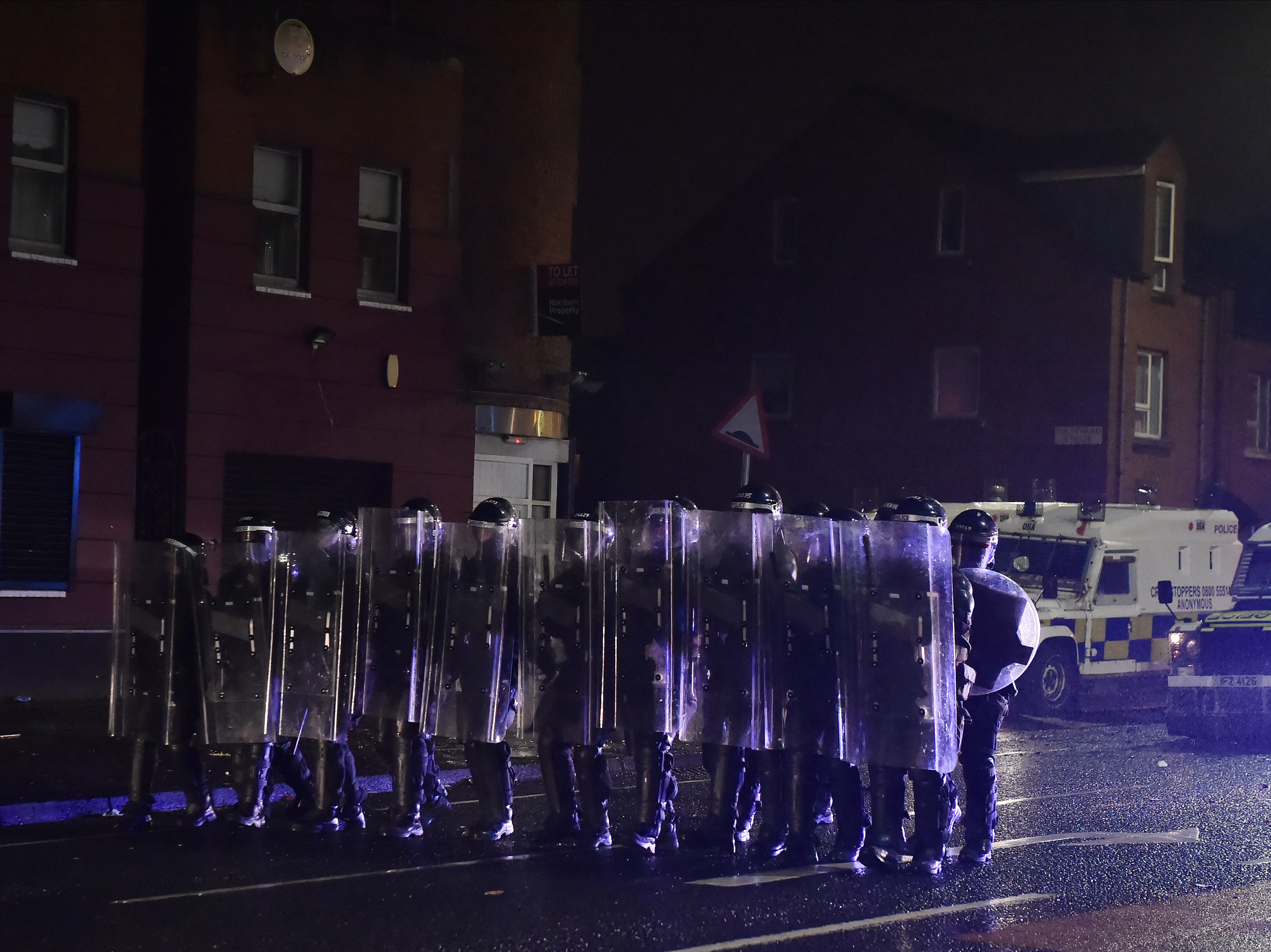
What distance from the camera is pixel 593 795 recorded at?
28.8 ft

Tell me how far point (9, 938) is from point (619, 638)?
3.56 meters

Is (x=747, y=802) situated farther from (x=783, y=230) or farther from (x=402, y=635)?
(x=783, y=230)

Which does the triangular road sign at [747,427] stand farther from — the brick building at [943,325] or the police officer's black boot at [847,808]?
the brick building at [943,325]

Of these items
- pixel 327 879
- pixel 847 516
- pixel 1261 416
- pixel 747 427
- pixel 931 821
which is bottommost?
pixel 327 879

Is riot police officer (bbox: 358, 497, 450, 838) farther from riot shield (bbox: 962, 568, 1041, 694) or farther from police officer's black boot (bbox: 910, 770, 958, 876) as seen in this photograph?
riot shield (bbox: 962, 568, 1041, 694)

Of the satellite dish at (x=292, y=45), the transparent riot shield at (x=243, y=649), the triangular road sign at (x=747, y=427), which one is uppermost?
the satellite dish at (x=292, y=45)

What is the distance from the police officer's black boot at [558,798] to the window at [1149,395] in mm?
22574

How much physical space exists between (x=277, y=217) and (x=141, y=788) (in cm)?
966

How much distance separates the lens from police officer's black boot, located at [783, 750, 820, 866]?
842 cm

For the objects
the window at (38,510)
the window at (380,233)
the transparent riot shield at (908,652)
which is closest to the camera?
the transparent riot shield at (908,652)

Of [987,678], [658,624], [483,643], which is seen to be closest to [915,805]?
[987,678]

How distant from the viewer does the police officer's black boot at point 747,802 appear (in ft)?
29.8

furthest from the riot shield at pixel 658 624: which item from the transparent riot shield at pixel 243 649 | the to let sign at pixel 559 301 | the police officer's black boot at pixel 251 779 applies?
the to let sign at pixel 559 301

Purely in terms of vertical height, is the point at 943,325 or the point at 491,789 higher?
the point at 943,325
